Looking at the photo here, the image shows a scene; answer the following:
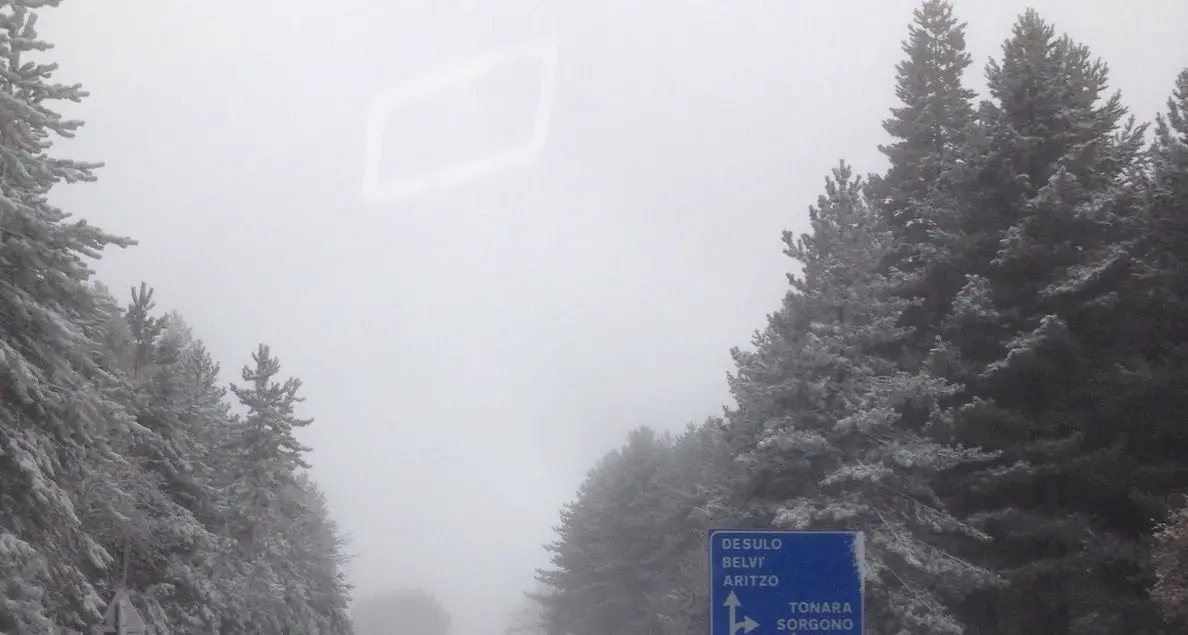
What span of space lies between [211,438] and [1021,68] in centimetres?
2682

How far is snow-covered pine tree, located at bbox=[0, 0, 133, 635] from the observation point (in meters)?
14.8

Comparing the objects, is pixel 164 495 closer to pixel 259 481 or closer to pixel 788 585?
pixel 259 481

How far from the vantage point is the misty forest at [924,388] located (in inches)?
622

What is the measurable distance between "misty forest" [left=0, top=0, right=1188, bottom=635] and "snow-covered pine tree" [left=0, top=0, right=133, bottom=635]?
1.6 inches

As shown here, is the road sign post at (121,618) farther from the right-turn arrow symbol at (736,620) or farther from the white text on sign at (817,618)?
the white text on sign at (817,618)

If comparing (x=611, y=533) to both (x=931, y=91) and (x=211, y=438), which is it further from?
(x=931, y=91)

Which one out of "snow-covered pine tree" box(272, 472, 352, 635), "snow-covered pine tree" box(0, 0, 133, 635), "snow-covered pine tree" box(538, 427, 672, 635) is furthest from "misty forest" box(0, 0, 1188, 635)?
"snow-covered pine tree" box(538, 427, 672, 635)

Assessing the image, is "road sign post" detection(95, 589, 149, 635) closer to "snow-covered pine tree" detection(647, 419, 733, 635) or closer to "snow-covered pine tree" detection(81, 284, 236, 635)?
"snow-covered pine tree" detection(81, 284, 236, 635)

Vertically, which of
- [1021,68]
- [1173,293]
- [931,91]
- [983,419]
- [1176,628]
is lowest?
[1176,628]

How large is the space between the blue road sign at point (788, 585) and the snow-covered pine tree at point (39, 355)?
952 cm

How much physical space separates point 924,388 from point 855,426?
5.17 feet

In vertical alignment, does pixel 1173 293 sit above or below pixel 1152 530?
above

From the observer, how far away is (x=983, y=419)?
21.6 meters

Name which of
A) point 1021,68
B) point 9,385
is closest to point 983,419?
point 1021,68
